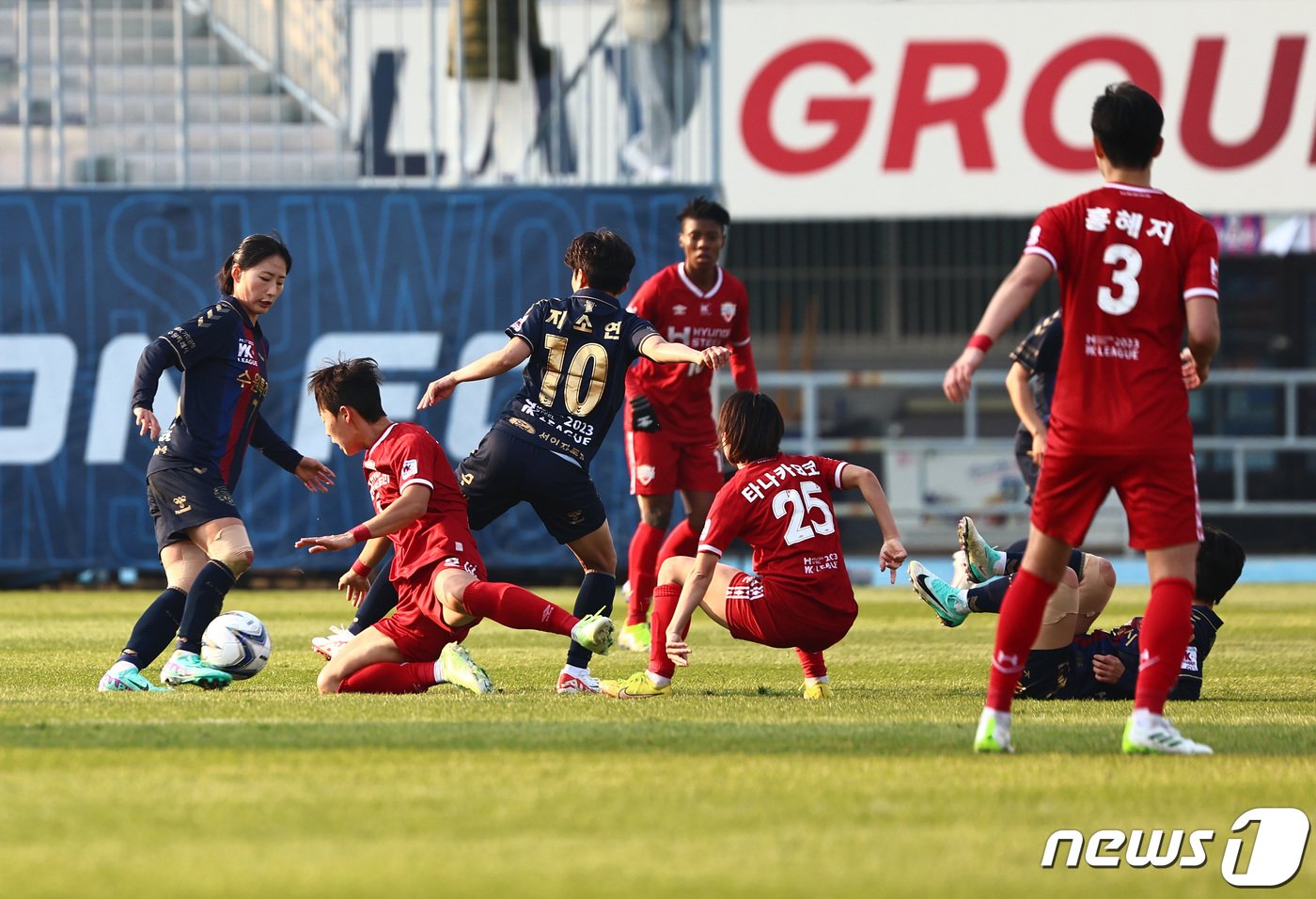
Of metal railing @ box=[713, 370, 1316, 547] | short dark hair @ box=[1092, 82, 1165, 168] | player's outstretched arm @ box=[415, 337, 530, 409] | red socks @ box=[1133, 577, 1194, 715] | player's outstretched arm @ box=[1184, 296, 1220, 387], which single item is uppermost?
short dark hair @ box=[1092, 82, 1165, 168]

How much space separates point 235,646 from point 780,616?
2.12m

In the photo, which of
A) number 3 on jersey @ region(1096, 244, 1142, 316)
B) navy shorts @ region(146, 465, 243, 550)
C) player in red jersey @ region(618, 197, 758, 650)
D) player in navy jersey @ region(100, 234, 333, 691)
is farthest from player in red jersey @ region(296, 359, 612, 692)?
player in red jersey @ region(618, 197, 758, 650)

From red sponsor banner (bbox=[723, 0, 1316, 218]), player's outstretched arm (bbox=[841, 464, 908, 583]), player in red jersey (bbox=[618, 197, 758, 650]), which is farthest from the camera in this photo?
red sponsor banner (bbox=[723, 0, 1316, 218])

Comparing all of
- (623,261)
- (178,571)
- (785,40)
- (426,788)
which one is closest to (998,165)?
(785,40)

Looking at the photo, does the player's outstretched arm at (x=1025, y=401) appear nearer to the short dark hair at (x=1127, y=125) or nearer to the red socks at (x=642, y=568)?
the red socks at (x=642, y=568)

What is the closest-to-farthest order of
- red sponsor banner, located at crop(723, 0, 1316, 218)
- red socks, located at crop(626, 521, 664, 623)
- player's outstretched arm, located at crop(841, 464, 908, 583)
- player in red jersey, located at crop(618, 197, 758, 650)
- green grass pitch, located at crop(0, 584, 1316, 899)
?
green grass pitch, located at crop(0, 584, 1316, 899)
player's outstretched arm, located at crop(841, 464, 908, 583)
red socks, located at crop(626, 521, 664, 623)
player in red jersey, located at crop(618, 197, 758, 650)
red sponsor banner, located at crop(723, 0, 1316, 218)

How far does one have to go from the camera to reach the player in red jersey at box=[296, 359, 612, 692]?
22.5 feet

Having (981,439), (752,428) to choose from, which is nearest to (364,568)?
(752,428)

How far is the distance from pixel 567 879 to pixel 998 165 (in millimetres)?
14974

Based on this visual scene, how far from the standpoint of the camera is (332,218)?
1546 cm

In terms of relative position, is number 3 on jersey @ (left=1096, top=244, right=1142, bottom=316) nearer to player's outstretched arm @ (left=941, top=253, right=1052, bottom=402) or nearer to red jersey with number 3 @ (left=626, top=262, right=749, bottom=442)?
player's outstretched arm @ (left=941, top=253, right=1052, bottom=402)

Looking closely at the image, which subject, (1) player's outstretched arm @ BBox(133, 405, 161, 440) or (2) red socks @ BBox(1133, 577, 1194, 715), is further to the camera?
(1) player's outstretched arm @ BBox(133, 405, 161, 440)

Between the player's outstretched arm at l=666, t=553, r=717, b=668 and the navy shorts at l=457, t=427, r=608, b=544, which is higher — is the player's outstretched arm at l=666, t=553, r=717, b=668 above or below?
below

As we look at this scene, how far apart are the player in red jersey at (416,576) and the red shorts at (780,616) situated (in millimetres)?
546
